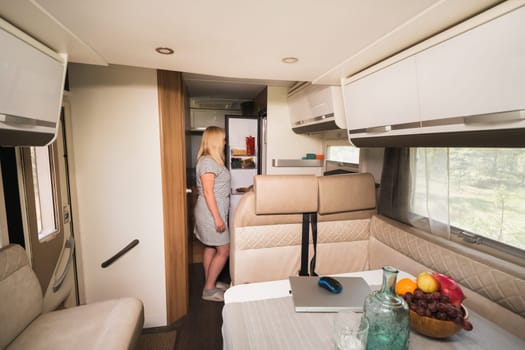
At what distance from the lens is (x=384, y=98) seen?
1.27 m

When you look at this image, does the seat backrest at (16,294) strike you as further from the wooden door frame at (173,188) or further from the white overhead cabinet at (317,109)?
the white overhead cabinet at (317,109)

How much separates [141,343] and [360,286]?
1687 mm

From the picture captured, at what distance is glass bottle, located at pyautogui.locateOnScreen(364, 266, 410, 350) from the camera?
737 millimetres

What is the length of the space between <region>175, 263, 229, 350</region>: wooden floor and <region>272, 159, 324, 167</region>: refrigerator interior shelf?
153cm

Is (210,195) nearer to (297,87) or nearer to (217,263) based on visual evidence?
(217,263)

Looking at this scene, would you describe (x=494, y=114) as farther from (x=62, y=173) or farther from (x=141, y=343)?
(x=141, y=343)

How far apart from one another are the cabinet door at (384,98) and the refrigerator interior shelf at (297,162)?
1160mm

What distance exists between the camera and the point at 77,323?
1.21m

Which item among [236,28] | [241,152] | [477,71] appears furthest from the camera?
[241,152]

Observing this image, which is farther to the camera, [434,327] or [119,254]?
[119,254]

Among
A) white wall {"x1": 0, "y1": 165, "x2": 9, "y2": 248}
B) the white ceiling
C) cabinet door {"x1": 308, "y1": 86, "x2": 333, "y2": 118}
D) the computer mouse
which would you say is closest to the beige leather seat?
cabinet door {"x1": 308, "y1": 86, "x2": 333, "y2": 118}

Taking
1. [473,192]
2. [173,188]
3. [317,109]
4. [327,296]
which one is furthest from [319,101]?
[327,296]

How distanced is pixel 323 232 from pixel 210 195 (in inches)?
37.7

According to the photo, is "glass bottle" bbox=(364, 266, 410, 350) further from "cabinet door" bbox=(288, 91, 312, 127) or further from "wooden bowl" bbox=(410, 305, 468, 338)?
"cabinet door" bbox=(288, 91, 312, 127)
